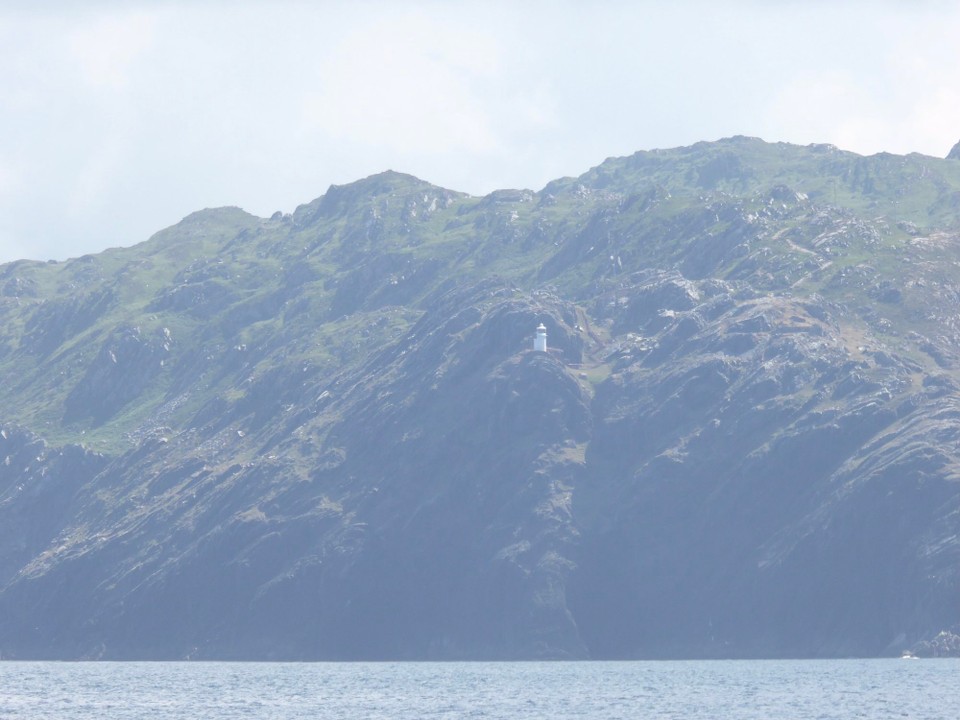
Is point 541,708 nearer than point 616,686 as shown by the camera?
Yes

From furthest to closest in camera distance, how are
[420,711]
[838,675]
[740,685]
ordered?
1. [838,675]
2. [740,685]
3. [420,711]

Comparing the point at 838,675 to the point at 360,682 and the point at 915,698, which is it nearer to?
the point at 915,698

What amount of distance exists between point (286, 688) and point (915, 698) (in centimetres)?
6254

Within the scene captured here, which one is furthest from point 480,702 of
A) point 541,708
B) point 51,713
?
point 51,713

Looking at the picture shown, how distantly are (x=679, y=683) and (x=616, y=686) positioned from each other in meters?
6.76

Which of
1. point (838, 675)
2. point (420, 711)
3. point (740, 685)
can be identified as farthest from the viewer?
point (838, 675)

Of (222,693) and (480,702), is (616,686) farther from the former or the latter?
(222,693)

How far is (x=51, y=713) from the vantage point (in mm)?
157875

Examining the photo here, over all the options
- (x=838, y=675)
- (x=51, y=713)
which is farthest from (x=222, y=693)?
(x=838, y=675)

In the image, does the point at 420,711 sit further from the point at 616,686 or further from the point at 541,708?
the point at 616,686

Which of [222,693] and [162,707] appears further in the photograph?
[222,693]

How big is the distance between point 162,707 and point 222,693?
61.6ft

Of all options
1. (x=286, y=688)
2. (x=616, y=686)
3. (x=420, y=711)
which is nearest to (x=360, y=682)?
(x=286, y=688)

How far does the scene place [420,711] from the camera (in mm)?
156500
